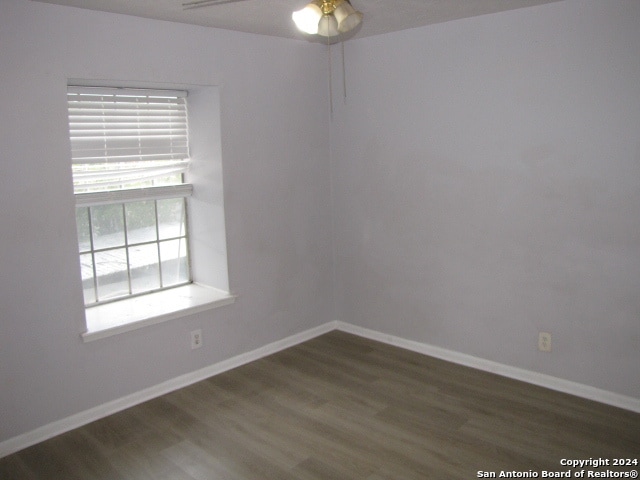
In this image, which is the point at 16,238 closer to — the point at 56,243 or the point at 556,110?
the point at 56,243

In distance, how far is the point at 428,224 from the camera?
3963 millimetres

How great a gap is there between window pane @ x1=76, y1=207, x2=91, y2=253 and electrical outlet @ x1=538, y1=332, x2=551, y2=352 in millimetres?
2804

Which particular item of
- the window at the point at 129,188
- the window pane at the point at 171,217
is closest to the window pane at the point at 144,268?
the window at the point at 129,188

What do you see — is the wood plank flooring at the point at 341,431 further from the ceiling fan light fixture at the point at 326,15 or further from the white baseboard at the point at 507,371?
the ceiling fan light fixture at the point at 326,15

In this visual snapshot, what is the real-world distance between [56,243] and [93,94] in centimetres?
91

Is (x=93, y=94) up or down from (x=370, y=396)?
up

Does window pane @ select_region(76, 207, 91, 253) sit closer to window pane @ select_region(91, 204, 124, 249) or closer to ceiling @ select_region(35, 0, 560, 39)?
window pane @ select_region(91, 204, 124, 249)

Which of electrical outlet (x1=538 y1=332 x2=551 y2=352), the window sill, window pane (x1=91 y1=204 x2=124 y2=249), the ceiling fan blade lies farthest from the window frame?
electrical outlet (x1=538 y1=332 x2=551 y2=352)

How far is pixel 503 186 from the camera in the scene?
140 inches

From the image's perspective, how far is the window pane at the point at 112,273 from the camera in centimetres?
365

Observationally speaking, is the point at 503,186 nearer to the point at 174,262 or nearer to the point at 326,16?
the point at 326,16

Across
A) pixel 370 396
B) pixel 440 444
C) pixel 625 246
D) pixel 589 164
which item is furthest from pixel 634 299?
pixel 370 396

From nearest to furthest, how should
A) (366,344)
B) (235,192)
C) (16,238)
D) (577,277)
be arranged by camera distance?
(16,238)
(577,277)
(235,192)
(366,344)

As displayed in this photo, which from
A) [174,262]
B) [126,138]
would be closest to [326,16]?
[126,138]
